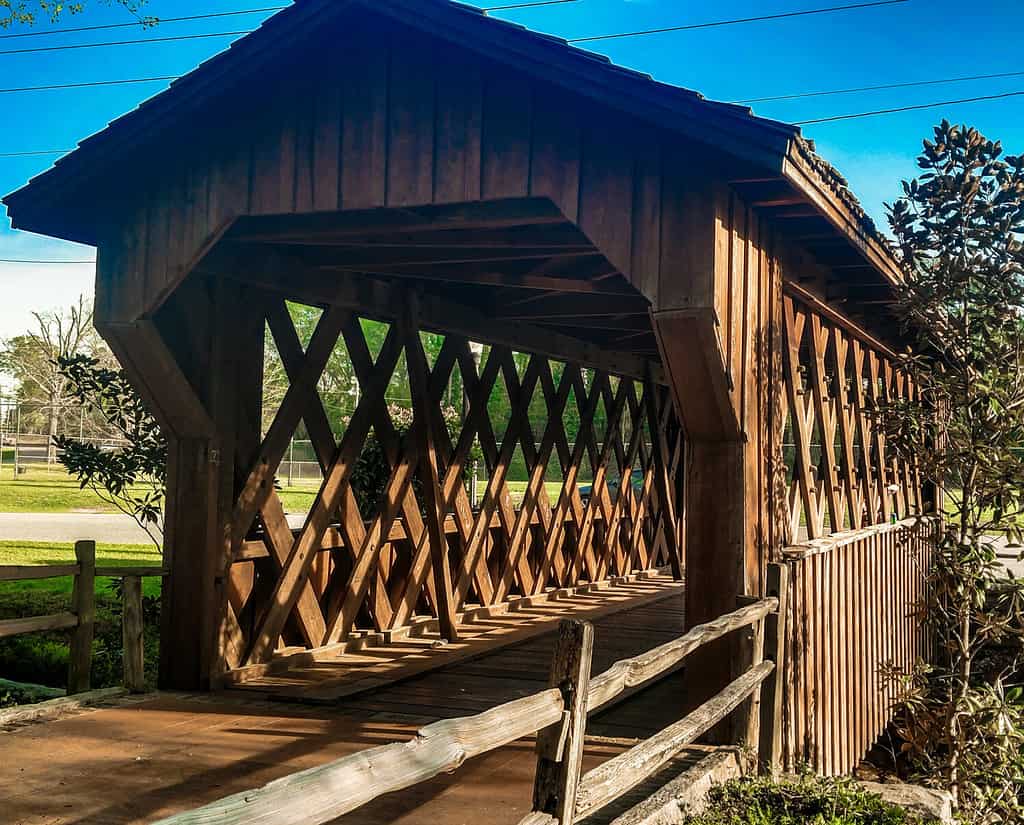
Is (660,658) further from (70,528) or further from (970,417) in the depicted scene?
(70,528)

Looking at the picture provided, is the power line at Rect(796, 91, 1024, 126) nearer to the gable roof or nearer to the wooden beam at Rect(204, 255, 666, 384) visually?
the wooden beam at Rect(204, 255, 666, 384)

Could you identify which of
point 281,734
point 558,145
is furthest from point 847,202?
point 281,734

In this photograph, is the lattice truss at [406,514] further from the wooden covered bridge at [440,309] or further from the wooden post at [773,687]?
the wooden post at [773,687]

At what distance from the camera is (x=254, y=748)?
5266 millimetres

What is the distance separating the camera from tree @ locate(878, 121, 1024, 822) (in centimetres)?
563

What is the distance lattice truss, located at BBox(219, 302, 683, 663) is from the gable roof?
5.43 feet

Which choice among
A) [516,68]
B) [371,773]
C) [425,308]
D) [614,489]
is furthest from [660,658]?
[614,489]

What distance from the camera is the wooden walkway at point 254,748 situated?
14.3 feet

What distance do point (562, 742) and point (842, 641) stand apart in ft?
13.4

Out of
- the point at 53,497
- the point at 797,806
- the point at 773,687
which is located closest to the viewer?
the point at 797,806

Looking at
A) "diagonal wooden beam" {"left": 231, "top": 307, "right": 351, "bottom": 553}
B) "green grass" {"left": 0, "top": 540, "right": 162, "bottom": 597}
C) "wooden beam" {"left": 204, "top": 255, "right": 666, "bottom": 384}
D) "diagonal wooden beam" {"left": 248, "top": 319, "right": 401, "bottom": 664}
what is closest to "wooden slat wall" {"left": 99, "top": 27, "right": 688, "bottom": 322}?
"wooden beam" {"left": 204, "top": 255, "right": 666, "bottom": 384}

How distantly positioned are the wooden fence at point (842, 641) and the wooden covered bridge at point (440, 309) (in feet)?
0.12

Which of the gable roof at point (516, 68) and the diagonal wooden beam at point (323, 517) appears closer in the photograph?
the gable roof at point (516, 68)

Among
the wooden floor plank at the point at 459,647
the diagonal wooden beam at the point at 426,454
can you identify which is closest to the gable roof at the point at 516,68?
the diagonal wooden beam at the point at 426,454
